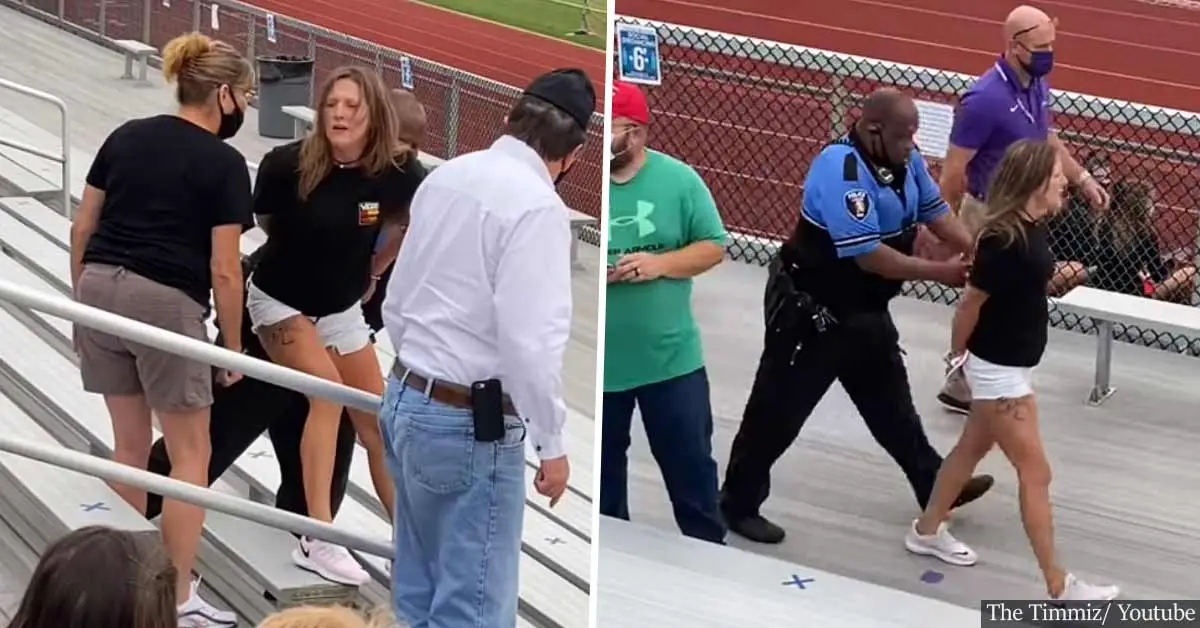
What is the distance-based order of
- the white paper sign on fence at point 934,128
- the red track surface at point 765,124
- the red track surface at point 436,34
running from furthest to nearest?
the red track surface at point 436,34
the red track surface at point 765,124
the white paper sign on fence at point 934,128

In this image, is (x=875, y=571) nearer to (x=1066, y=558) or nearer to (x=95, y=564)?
(x=1066, y=558)

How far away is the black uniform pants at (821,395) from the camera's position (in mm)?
3426

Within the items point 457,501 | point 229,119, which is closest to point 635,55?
point 229,119

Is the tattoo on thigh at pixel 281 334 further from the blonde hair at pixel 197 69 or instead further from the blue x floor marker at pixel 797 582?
the blue x floor marker at pixel 797 582

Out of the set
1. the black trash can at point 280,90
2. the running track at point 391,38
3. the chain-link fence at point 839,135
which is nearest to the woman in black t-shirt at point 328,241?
the chain-link fence at point 839,135

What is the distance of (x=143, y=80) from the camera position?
8977 millimetres

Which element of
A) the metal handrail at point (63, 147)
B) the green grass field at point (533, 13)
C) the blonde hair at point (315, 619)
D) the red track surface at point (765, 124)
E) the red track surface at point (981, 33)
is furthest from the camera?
the green grass field at point (533, 13)

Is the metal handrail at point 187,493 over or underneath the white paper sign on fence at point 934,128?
underneath

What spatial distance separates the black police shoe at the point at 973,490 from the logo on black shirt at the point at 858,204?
30.1 inches

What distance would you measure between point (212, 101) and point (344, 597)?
92 cm

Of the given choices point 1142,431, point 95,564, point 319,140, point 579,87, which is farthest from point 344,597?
point 1142,431

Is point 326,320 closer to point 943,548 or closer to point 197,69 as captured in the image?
point 197,69

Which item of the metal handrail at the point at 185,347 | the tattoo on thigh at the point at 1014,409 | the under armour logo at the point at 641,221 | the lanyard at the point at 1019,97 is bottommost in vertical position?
the tattoo on thigh at the point at 1014,409

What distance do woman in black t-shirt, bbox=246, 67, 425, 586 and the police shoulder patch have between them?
86 centimetres
